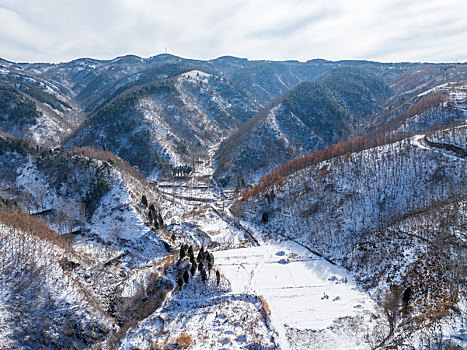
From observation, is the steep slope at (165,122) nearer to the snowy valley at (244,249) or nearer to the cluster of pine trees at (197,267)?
the snowy valley at (244,249)

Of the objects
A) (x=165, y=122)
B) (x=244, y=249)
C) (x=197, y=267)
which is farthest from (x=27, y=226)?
(x=165, y=122)

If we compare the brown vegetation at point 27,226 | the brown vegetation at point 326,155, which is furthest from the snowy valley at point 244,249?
the brown vegetation at point 326,155

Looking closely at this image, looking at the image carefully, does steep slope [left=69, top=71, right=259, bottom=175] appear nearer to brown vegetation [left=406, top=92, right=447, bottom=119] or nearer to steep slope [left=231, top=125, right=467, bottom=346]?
steep slope [left=231, top=125, right=467, bottom=346]

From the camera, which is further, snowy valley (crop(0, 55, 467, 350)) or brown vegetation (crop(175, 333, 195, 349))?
snowy valley (crop(0, 55, 467, 350))

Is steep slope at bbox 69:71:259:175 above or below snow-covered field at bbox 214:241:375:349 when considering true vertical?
above

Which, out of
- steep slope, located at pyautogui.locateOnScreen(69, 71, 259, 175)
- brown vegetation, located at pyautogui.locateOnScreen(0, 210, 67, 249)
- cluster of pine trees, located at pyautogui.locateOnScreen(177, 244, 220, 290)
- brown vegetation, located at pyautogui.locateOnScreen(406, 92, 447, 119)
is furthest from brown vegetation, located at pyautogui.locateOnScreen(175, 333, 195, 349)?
brown vegetation, located at pyautogui.locateOnScreen(406, 92, 447, 119)

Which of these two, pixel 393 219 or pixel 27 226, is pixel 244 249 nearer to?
pixel 393 219

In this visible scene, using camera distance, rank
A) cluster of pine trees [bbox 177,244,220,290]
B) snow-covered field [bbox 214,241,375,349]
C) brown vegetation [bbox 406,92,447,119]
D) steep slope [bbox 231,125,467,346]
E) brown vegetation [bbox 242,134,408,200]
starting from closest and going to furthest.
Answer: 1. steep slope [bbox 231,125,467,346]
2. snow-covered field [bbox 214,241,375,349]
3. cluster of pine trees [bbox 177,244,220,290]
4. brown vegetation [bbox 242,134,408,200]
5. brown vegetation [bbox 406,92,447,119]

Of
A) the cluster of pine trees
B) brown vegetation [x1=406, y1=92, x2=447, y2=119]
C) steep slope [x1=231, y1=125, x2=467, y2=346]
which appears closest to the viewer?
steep slope [x1=231, y1=125, x2=467, y2=346]
